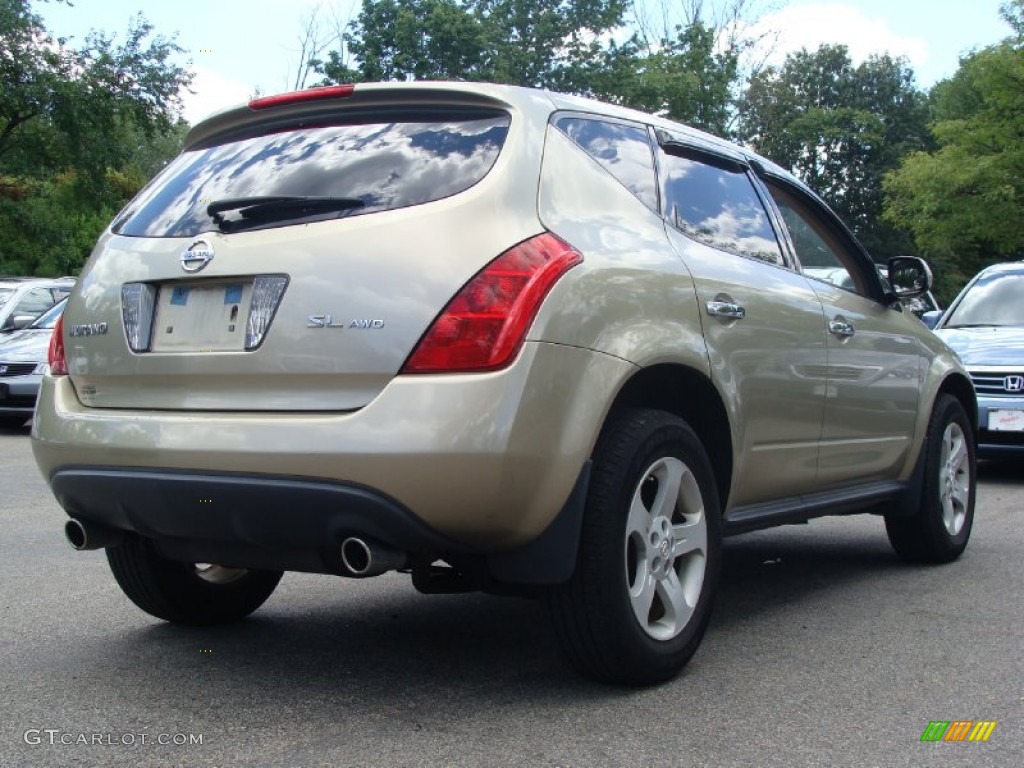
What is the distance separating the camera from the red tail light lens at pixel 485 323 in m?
3.11

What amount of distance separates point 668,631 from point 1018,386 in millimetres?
6557

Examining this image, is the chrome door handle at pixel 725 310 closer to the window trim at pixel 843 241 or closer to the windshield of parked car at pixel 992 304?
the window trim at pixel 843 241

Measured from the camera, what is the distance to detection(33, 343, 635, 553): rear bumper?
3.09 m

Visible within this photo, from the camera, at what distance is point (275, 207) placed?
136 inches

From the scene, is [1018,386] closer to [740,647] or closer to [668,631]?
[740,647]

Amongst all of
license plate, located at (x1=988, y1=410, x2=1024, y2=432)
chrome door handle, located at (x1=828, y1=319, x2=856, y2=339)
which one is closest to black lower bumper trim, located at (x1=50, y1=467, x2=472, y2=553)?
chrome door handle, located at (x1=828, y1=319, x2=856, y2=339)

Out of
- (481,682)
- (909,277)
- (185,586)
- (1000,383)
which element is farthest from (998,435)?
(185,586)

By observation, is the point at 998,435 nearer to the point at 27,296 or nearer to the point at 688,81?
the point at 27,296

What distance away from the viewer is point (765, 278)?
4.47 metres

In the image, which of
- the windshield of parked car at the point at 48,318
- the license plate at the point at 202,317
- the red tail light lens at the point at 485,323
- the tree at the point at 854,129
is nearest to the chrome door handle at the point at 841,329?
the red tail light lens at the point at 485,323

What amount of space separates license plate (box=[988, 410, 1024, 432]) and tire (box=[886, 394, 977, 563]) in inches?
131

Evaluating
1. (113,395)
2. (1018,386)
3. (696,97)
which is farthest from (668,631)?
(696,97)

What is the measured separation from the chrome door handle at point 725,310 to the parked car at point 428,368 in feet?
0.04

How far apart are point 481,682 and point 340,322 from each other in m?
1.22
